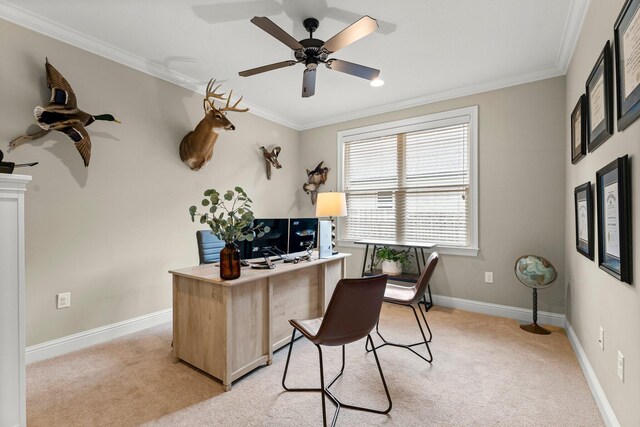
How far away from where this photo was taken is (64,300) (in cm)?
252

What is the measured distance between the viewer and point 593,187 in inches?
79.4

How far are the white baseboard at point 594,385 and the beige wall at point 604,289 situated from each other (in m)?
0.04

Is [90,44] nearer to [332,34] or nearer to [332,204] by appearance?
[332,34]

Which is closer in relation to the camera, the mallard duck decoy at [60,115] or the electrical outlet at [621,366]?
the electrical outlet at [621,366]

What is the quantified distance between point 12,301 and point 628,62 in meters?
2.97

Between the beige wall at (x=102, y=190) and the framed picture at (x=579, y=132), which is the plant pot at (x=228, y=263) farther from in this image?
the framed picture at (x=579, y=132)

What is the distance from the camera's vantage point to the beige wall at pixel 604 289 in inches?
53.1

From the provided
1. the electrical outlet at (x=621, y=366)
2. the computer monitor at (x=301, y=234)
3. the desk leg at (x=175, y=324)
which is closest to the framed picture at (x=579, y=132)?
the electrical outlet at (x=621, y=366)

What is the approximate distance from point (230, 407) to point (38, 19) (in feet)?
10.3

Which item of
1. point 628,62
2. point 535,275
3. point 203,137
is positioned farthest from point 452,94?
point 203,137

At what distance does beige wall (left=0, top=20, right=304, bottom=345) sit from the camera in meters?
2.34

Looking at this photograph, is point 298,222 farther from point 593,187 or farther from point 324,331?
point 593,187

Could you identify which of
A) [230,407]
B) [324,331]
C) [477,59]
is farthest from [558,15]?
[230,407]

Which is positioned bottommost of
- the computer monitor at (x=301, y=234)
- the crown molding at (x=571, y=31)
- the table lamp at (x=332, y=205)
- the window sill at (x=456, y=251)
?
the window sill at (x=456, y=251)
